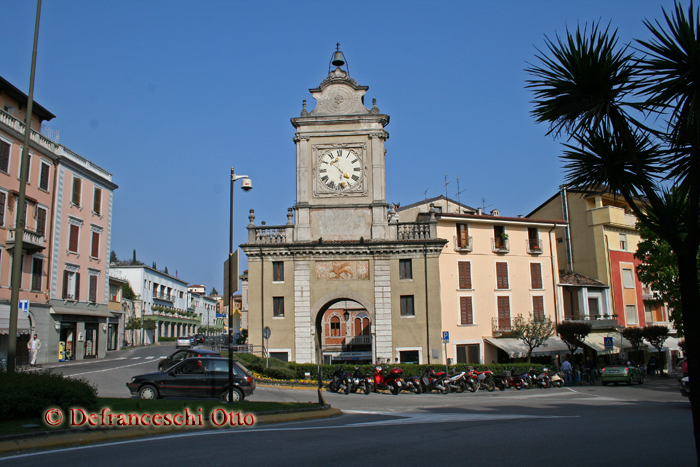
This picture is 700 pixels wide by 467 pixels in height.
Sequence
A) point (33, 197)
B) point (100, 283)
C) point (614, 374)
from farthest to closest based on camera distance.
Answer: point (100, 283) < point (33, 197) < point (614, 374)

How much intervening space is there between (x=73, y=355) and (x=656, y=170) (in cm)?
4122

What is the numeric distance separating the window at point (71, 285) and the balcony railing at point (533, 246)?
3409 cm

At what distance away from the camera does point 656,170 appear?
7.15 meters

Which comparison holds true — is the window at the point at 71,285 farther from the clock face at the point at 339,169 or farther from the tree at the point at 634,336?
the tree at the point at 634,336

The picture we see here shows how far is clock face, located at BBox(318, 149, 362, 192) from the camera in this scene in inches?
1454

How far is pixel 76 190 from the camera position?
133 ft

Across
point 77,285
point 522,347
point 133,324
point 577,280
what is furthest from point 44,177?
point 577,280

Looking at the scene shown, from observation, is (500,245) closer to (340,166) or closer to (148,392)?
(340,166)

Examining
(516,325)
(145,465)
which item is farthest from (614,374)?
(145,465)

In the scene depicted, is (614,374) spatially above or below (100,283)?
below

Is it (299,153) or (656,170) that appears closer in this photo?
(656,170)

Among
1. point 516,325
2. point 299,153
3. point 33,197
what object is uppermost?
point 299,153

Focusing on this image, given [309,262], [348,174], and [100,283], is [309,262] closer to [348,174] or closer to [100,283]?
[348,174]

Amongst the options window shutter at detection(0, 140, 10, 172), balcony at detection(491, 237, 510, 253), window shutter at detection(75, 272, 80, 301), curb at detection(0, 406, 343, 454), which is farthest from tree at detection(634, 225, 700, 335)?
window shutter at detection(75, 272, 80, 301)
